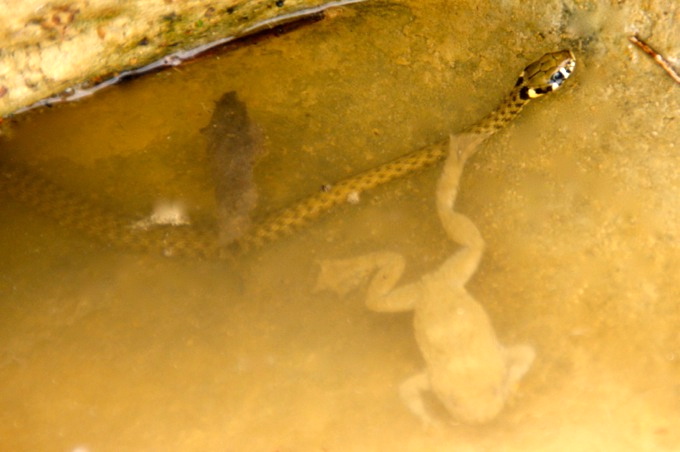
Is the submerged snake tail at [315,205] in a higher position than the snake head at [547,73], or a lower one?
lower

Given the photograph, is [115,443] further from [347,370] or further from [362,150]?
[362,150]

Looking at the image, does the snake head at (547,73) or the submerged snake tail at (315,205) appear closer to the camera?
the snake head at (547,73)

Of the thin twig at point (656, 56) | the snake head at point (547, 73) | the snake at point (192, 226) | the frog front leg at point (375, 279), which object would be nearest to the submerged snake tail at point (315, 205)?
the snake at point (192, 226)

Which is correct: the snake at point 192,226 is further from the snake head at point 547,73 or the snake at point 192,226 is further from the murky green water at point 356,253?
the snake head at point 547,73

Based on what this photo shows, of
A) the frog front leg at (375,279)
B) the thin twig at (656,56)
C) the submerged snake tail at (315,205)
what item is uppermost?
the thin twig at (656,56)

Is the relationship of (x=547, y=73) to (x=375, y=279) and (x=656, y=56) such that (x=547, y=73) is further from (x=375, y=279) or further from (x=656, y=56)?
(x=375, y=279)

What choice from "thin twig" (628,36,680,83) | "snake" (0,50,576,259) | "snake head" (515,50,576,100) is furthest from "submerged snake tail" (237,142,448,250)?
"thin twig" (628,36,680,83)

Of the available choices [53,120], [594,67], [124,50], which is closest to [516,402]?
[594,67]
